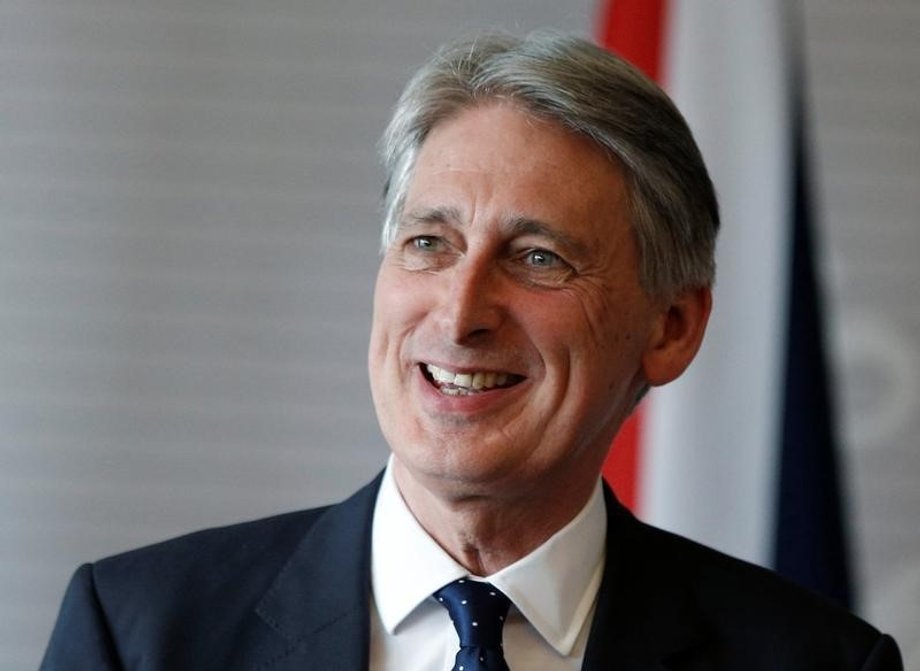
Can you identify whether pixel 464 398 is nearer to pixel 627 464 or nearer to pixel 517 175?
pixel 517 175

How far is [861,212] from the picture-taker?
3.71m

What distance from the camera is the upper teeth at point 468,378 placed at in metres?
1.92

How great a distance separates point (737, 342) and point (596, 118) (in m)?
1.23

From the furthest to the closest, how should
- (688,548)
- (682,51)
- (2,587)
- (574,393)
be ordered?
(2,587) → (682,51) → (688,548) → (574,393)

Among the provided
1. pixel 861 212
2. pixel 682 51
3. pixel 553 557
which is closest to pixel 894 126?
pixel 861 212

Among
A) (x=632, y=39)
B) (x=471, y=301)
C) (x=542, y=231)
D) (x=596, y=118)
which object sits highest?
(x=632, y=39)

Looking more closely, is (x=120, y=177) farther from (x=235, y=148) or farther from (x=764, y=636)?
(x=764, y=636)

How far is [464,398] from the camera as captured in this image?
1.92m

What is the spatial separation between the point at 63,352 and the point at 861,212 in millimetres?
1925

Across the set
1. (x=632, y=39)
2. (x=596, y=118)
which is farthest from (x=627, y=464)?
(x=596, y=118)

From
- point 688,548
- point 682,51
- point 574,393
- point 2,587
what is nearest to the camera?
point 574,393

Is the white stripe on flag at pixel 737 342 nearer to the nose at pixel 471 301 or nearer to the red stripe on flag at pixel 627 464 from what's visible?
the red stripe on flag at pixel 627 464

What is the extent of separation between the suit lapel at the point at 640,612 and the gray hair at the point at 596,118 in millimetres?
361

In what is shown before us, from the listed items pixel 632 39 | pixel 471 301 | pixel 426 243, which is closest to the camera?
pixel 471 301
